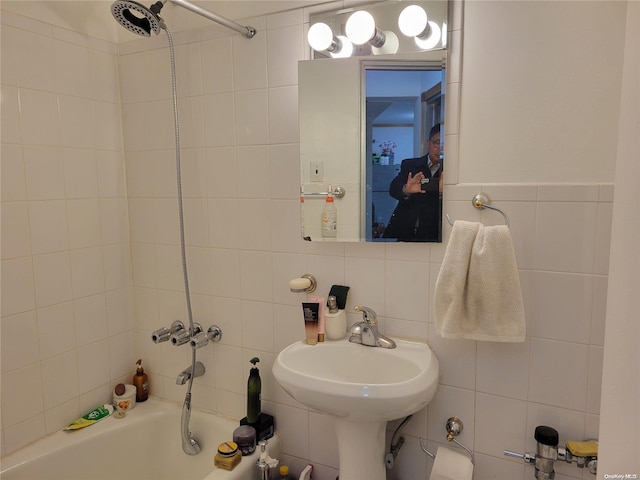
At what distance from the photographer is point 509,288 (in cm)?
119

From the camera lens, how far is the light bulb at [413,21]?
4.34 feet

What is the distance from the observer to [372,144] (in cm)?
143

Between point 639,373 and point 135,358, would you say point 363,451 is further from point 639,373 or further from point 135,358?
point 135,358

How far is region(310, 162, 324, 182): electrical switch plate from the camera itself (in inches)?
59.9

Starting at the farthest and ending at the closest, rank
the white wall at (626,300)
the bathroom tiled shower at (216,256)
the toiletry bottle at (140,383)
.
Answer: the toiletry bottle at (140,383), the bathroom tiled shower at (216,256), the white wall at (626,300)

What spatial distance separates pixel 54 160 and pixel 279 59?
3.14 ft

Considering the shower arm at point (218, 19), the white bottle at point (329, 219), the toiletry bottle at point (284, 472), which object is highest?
the shower arm at point (218, 19)

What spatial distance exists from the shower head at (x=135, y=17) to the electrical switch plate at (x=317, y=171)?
2.27 ft

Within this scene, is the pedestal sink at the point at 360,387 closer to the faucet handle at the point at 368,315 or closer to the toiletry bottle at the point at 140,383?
the faucet handle at the point at 368,315

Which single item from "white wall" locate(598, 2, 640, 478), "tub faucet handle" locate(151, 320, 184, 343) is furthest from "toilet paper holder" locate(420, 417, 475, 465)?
"tub faucet handle" locate(151, 320, 184, 343)

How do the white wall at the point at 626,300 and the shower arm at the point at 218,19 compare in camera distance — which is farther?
the shower arm at the point at 218,19

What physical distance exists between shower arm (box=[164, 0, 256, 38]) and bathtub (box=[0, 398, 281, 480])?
5.10ft

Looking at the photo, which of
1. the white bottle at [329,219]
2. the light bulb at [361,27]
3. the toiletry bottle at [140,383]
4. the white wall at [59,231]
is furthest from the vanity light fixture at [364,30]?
the toiletry bottle at [140,383]

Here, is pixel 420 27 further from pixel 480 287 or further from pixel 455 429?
pixel 455 429
